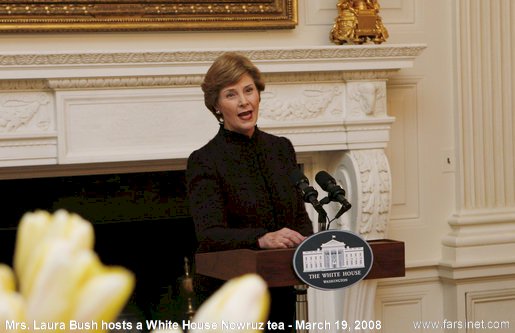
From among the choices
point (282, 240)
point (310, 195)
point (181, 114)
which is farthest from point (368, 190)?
point (310, 195)

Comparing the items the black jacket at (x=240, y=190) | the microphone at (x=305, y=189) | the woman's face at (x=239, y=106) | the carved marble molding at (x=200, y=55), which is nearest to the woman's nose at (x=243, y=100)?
the woman's face at (x=239, y=106)

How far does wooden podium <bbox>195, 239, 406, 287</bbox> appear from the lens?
8.27ft

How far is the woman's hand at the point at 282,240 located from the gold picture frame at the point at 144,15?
2.01 meters

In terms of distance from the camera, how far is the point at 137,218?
4.77 metres

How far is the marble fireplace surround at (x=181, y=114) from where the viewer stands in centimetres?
423

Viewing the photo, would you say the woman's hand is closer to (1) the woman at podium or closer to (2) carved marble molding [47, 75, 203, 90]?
(1) the woman at podium

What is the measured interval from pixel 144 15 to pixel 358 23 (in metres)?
1.08

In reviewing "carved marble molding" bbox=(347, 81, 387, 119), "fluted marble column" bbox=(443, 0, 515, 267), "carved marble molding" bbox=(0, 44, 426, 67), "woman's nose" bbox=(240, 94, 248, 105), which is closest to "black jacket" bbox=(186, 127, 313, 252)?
"woman's nose" bbox=(240, 94, 248, 105)

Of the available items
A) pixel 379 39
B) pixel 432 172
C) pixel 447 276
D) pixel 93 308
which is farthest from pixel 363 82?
pixel 93 308

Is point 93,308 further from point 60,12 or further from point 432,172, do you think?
point 432,172

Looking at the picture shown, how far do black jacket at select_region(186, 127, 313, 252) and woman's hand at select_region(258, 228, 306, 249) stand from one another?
0.06 metres

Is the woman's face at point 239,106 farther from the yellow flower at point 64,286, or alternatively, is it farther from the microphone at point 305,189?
the yellow flower at point 64,286

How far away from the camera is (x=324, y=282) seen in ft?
8.29

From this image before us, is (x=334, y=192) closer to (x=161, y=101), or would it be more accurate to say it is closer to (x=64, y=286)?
(x=161, y=101)
